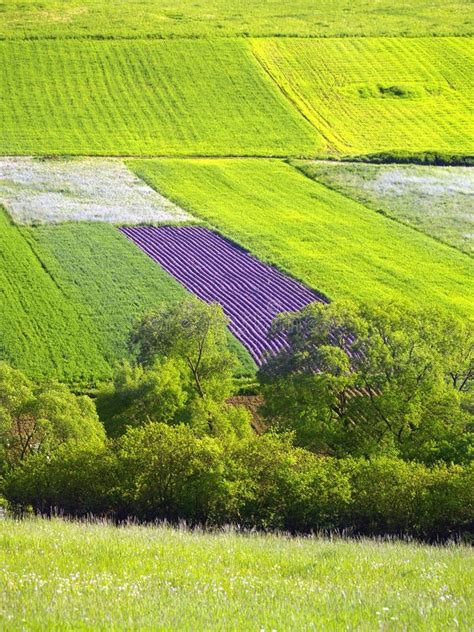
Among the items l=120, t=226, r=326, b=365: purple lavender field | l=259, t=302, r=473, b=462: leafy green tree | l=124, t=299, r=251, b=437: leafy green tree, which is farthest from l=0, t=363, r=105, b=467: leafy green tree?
l=120, t=226, r=326, b=365: purple lavender field

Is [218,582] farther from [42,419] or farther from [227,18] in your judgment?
[227,18]

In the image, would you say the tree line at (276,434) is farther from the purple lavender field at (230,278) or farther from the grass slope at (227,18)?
the grass slope at (227,18)

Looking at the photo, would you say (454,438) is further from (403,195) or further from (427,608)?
(403,195)

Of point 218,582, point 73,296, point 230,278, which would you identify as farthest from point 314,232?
point 218,582

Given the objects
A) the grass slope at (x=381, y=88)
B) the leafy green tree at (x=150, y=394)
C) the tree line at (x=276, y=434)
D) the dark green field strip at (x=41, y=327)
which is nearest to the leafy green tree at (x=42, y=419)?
the tree line at (x=276, y=434)

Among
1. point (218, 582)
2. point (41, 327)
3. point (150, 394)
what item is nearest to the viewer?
point (218, 582)

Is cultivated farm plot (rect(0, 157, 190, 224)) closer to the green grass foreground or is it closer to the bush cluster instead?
the bush cluster

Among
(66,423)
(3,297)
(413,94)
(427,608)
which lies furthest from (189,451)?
(413,94)
